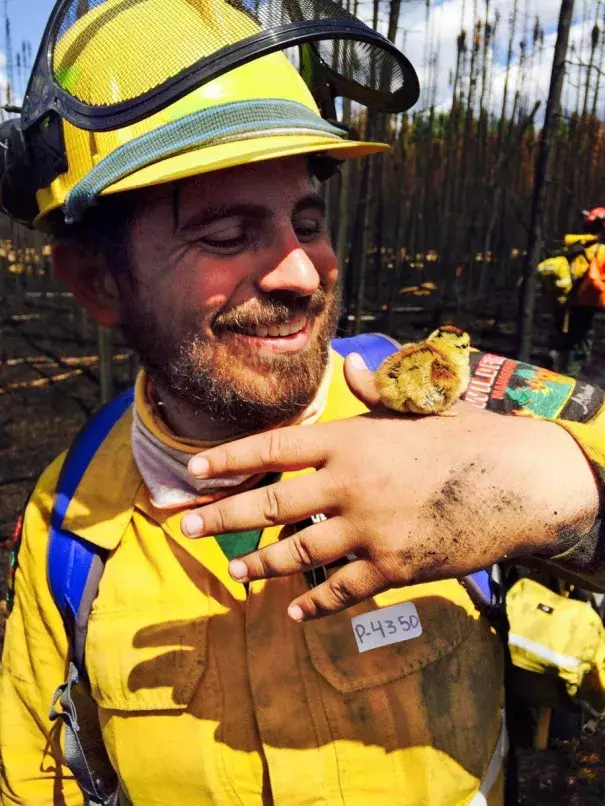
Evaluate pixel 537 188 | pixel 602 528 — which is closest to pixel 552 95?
pixel 537 188

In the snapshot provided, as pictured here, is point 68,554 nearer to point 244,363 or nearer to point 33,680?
point 33,680

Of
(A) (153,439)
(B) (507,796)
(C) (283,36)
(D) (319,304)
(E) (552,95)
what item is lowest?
(B) (507,796)

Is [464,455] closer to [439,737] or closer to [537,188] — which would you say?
[439,737]

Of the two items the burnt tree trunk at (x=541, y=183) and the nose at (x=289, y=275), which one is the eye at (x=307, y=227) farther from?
the burnt tree trunk at (x=541, y=183)

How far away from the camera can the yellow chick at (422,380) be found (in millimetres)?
981

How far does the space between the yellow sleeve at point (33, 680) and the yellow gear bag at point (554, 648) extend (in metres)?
1.00

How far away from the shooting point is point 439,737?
1.20 meters

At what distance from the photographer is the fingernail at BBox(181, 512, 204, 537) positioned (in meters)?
0.95

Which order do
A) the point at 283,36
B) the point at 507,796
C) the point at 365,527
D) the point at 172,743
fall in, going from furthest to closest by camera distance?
the point at 507,796
the point at 172,743
the point at 283,36
the point at 365,527

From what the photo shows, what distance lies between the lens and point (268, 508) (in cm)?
95

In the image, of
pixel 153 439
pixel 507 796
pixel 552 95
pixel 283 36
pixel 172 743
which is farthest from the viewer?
pixel 552 95

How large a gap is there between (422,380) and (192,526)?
41 centimetres

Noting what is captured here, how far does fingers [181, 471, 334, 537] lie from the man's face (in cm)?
36

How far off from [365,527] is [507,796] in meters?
1.42
